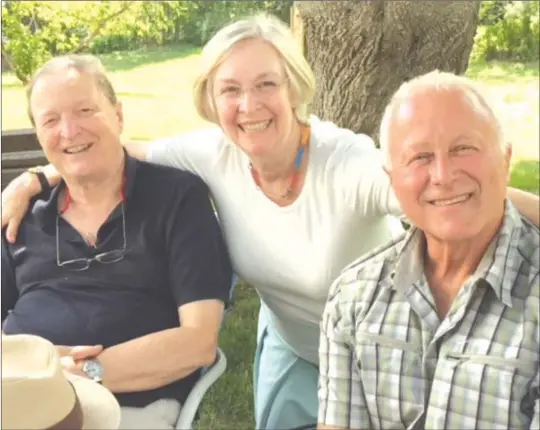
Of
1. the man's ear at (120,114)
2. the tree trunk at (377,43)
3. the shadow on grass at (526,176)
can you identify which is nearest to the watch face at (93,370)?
the man's ear at (120,114)

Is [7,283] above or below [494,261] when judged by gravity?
below

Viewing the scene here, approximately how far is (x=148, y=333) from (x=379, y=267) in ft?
2.81

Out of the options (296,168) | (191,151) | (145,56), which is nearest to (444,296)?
(296,168)

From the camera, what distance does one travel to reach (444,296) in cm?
202

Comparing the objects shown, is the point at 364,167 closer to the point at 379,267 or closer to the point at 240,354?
the point at 379,267

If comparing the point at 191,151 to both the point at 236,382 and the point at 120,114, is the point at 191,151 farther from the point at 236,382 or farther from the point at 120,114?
the point at 236,382

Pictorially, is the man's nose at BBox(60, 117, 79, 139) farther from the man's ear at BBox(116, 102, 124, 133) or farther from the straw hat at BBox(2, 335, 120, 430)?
the straw hat at BBox(2, 335, 120, 430)

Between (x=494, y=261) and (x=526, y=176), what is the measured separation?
5595mm

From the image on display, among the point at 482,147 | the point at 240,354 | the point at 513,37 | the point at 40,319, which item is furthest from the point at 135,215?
the point at 513,37

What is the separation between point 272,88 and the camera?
2541 mm

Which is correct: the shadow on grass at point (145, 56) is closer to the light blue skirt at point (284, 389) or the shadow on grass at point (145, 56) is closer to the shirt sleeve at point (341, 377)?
the light blue skirt at point (284, 389)

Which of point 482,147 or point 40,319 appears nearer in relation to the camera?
point 482,147

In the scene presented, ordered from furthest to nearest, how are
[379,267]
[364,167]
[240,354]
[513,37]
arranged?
[513,37] < [240,354] < [364,167] < [379,267]

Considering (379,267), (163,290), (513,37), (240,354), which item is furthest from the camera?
(513,37)
